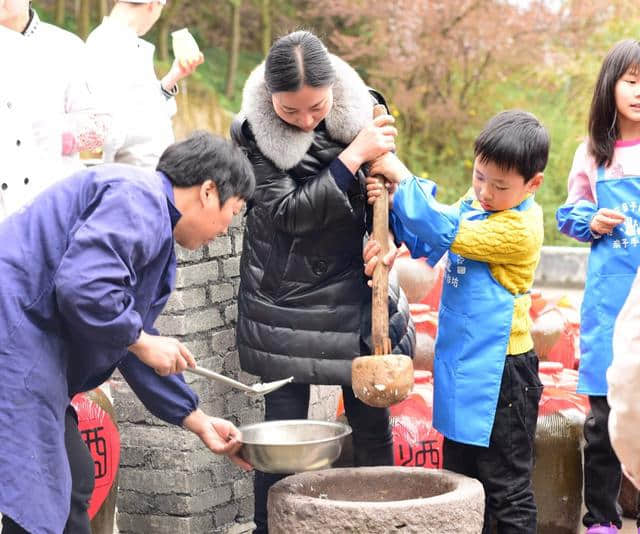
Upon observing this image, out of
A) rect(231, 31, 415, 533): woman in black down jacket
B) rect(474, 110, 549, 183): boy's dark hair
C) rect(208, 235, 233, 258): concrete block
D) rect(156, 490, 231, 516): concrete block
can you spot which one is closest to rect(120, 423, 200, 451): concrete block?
rect(156, 490, 231, 516): concrete block

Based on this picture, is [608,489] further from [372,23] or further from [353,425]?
[372,23]

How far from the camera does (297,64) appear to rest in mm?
3807

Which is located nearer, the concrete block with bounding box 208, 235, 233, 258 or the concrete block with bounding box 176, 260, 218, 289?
the concrete block with bounding box 176, 260, 218, 289

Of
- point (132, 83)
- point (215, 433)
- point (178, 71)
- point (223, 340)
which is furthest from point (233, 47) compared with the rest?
point (215, 433)

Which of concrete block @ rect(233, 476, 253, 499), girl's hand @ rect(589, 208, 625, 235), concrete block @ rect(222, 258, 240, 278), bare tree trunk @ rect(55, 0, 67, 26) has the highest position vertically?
bare tree trunk @ rect(55, 0, 67, 26)

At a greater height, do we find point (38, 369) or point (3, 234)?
point (3, 234)

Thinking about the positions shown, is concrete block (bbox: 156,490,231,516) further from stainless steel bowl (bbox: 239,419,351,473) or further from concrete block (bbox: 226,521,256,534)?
stainless steel bowl (bbox: 239,419,351,473)

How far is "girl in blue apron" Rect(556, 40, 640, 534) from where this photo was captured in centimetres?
443

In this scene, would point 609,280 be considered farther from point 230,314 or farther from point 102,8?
point 102,8

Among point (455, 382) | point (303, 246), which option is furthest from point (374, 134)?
point (455, 382)

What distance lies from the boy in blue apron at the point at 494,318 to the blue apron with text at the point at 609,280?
1.19 ft

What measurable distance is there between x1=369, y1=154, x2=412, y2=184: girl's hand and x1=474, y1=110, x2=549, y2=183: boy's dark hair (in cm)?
33

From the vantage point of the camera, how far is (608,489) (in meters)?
4.52

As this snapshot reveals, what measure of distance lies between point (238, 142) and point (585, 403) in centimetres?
195
